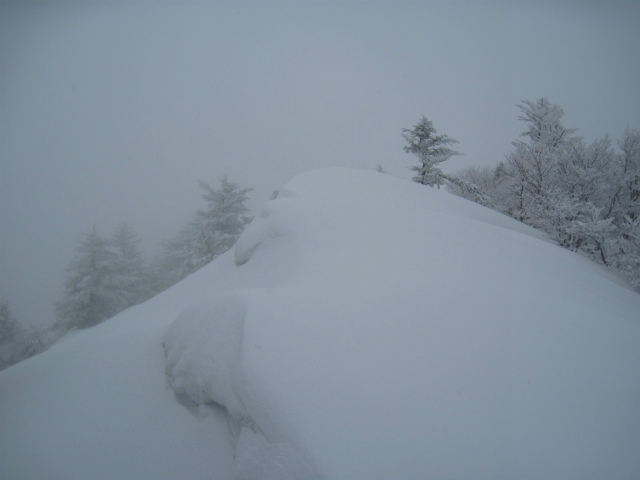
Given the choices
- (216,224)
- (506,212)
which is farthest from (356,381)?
(506,212)

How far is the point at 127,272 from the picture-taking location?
768 inches

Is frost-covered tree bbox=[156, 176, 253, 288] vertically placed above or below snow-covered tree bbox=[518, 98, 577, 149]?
below

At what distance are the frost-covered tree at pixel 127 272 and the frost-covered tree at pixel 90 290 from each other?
0.26m

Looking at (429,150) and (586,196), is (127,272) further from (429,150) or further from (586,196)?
(586,196)

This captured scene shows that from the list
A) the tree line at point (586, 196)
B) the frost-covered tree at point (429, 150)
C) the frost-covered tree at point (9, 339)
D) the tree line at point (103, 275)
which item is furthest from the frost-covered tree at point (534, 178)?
the frost-covered tree at point (9, 339)

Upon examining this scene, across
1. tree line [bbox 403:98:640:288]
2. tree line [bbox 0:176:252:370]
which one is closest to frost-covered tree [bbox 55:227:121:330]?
tree line [bbox 0:176:252:370]

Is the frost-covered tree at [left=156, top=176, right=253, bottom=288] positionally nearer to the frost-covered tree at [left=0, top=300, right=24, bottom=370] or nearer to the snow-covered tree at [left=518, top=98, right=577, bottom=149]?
the frost-covered tree at [left=0, top=300, right=24, bottom=370]

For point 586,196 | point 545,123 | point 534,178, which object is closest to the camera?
point 586,196

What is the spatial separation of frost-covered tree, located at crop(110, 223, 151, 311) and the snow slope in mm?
14404

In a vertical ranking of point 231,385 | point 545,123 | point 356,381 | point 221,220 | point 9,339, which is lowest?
point 9,339

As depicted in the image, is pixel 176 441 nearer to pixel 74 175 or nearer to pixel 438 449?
pixel 438 449

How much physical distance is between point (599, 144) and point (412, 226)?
13.0m

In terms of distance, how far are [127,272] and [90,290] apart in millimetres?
3524

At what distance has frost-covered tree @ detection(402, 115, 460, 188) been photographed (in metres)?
17.5
